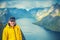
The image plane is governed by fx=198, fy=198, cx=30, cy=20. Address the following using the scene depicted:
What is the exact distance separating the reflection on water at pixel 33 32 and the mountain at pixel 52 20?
57 millimetres

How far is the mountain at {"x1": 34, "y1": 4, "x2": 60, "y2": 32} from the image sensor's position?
8.39ft

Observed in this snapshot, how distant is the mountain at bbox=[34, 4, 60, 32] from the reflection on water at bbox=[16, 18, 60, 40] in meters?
0.06

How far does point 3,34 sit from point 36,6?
55 cm

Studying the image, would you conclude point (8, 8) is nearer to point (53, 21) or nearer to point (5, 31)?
point (5, 31)

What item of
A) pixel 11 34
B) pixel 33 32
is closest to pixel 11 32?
pixel 11 34

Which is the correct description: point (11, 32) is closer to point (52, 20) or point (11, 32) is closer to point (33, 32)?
point (33, 32)

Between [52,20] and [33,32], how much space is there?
290 mm

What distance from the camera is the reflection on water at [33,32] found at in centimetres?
254

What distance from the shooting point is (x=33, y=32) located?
2539mm

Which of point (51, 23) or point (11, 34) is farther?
point (51, 23)

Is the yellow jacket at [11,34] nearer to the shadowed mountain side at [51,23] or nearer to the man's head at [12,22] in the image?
the man's head at [12,22]

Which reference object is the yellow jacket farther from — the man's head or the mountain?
the mountain

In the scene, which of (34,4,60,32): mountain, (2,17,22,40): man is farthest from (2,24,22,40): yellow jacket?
(34,4,60,32): mountain

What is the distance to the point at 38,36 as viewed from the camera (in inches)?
100
